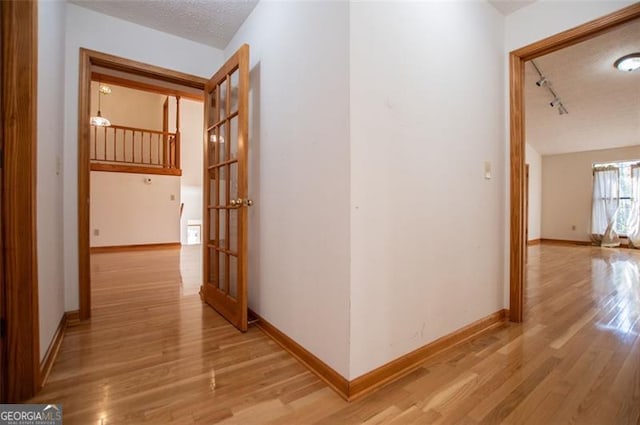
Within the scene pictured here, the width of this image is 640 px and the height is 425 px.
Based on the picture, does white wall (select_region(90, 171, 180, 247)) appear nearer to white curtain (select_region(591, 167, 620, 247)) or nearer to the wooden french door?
the wooden french door

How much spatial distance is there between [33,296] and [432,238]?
6.52ft

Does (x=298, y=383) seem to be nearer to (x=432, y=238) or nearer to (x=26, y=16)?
(x=432, y=238)

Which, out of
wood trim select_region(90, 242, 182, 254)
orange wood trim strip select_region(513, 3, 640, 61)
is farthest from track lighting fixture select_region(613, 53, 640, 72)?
→ wood trim select_region(90, 242, 182, 254)

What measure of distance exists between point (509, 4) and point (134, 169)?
6841 mm

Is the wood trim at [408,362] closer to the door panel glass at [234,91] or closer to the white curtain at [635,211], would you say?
the door panel glass at [234,91]

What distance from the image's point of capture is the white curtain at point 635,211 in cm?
656

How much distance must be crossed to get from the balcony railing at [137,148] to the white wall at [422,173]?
6.37 metres

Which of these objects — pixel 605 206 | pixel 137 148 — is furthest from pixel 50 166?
pixel 605 206

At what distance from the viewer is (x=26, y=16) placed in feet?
4.00

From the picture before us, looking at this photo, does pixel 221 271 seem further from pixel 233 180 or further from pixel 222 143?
pixel 222 143

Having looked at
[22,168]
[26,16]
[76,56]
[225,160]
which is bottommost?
[22,168]

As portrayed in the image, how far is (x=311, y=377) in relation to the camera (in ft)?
4.73

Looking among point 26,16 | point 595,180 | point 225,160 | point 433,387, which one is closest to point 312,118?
point 225,160

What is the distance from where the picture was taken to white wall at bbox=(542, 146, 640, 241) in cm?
723
